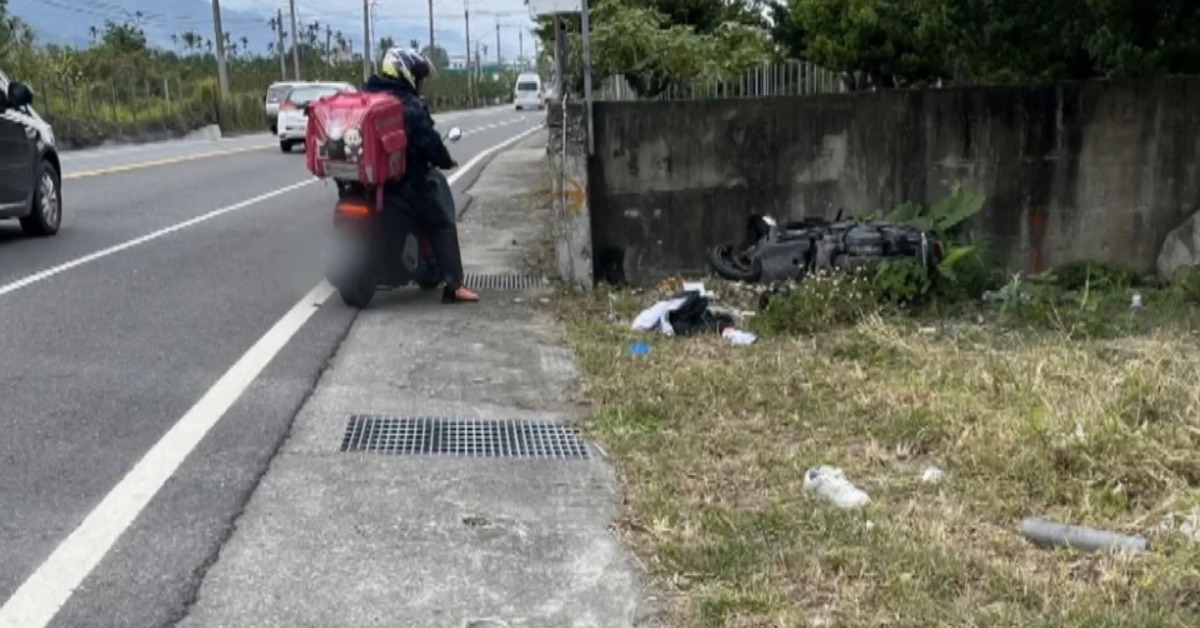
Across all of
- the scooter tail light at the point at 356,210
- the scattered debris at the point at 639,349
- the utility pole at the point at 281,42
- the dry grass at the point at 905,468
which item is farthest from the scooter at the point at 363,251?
the utility pole at the point at 281,42

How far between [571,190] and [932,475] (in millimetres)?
4734

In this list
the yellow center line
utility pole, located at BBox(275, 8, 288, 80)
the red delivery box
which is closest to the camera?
the red delivery box

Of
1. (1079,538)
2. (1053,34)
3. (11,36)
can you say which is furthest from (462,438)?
(11,36)

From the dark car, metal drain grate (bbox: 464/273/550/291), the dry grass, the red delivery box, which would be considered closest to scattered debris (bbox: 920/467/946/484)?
the dry grass

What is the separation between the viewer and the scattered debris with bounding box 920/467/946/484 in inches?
190

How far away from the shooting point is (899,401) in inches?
229

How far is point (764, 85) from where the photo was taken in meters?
11.9

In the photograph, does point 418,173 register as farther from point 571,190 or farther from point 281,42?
point 281,42

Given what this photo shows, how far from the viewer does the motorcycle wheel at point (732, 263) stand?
29.9 feet

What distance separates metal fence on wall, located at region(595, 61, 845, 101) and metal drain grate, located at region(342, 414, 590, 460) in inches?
231

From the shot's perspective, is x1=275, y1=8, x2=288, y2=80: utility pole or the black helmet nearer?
the black helmet

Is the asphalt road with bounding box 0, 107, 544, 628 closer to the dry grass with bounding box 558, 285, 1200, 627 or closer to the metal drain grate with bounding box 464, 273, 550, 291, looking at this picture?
the metal drain grate with bounding box 464, 273, 550, 291

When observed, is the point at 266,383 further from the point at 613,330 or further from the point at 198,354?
the point at 613,330

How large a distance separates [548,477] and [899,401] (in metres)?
1.78
